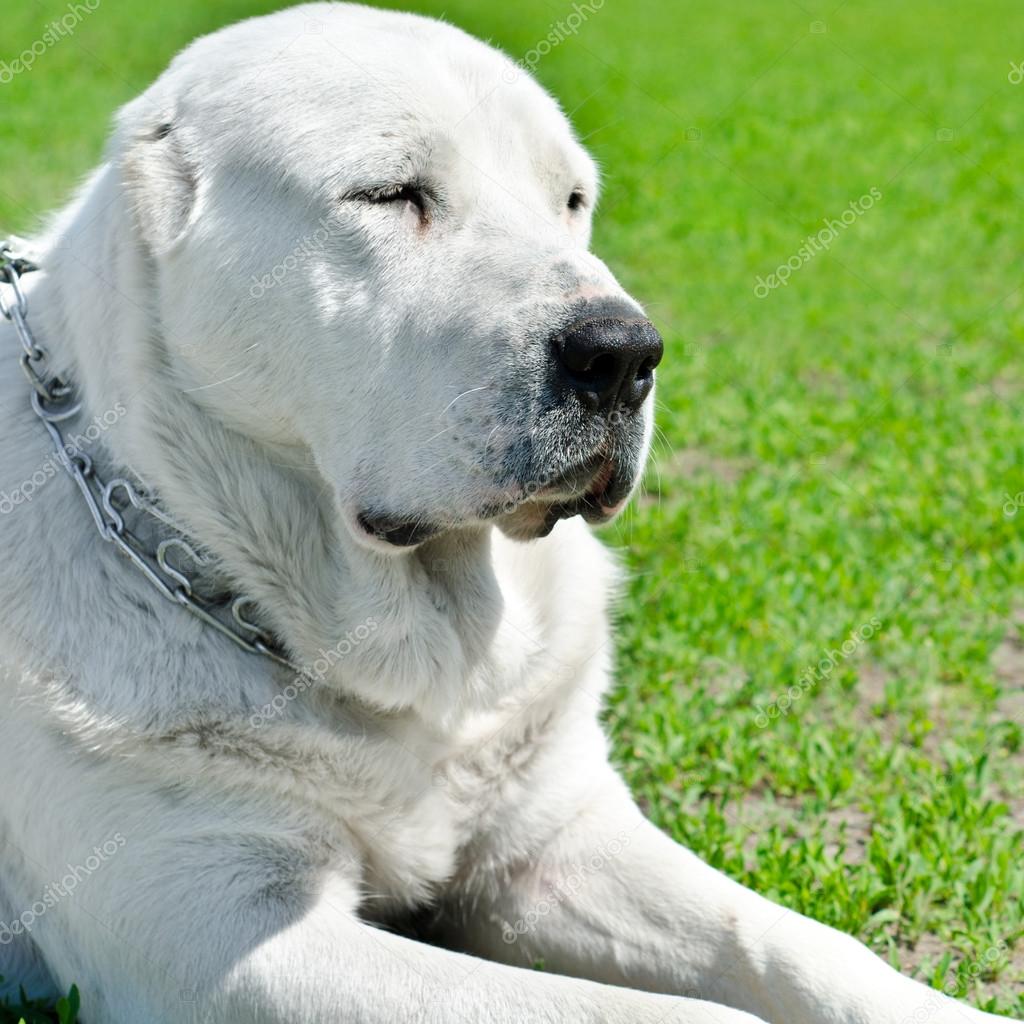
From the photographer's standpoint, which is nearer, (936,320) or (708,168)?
(936,320)

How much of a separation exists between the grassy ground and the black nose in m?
1.17

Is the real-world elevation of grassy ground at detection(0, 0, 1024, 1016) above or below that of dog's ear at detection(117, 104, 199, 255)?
below

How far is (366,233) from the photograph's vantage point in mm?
2742

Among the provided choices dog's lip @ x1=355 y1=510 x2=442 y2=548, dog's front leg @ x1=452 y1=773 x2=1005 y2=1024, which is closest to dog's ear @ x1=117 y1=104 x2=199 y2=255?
dog's lip @ x1=355 y1=510 x2=442 y2=548

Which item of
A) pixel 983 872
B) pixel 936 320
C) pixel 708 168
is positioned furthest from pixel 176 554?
pixel 708 168

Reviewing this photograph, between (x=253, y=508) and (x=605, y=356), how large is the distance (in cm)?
79

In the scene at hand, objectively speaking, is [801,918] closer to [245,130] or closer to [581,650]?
[581,650]

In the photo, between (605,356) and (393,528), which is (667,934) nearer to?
(393,528)

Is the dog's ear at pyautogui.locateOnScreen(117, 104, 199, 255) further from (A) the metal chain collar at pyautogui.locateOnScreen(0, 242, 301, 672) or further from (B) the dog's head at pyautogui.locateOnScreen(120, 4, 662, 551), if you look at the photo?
(A) the metal chain collar at pyautogui.locateOnScreen(0, 242, 301, 672)

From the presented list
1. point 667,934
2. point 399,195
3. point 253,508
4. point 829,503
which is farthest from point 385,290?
point 829,503

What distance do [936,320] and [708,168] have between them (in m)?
4.52

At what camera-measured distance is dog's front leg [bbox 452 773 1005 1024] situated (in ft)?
8.94

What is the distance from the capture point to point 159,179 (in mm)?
2801

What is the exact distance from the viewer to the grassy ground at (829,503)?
3604mm
